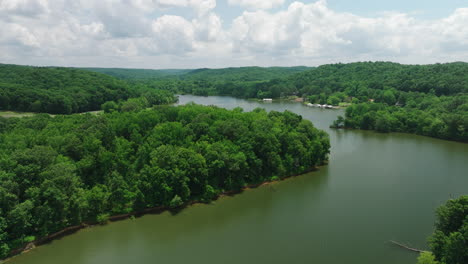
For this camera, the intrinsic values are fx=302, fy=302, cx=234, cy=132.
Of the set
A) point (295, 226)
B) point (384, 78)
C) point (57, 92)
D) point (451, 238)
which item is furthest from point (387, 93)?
point (57, 92)

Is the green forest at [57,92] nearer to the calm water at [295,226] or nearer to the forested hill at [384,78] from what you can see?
the calm water at [295,226]

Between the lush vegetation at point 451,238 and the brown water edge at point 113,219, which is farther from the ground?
the lush vegetation at point 451,238

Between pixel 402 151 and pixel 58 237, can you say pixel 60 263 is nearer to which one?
pixel 58 237

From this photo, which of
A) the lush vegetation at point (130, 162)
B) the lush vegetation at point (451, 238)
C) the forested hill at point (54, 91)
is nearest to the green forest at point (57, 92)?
the forested hill at point (54, 91)

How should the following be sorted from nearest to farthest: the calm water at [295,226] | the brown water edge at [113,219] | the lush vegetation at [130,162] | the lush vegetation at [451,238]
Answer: the lush vegetation at [451,238] → the brown water edge at [113,219] → the calm water at [295,226] → the lush vegetation at [130,162]

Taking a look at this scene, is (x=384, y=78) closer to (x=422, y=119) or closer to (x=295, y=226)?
(x=422, y=119)
